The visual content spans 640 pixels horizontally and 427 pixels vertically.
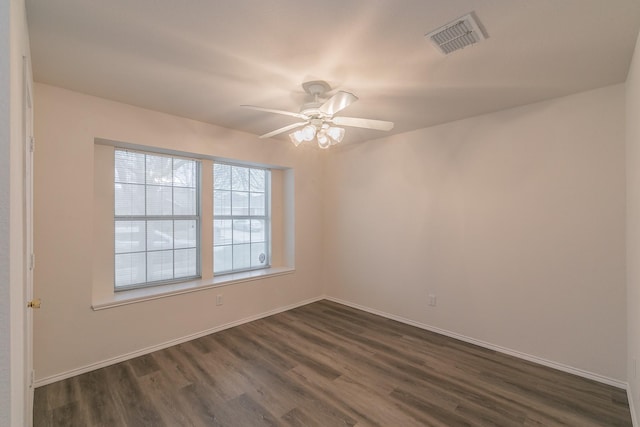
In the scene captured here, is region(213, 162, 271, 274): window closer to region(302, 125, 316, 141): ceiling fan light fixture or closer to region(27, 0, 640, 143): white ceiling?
region(27, 0, 640, 143): white ceiling

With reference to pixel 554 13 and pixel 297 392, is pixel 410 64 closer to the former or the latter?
pixel 554 13

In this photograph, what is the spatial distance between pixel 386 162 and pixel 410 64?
1.91 meters

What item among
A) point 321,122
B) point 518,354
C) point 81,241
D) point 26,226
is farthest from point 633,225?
point 81,241

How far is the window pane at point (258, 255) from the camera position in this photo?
167 inches

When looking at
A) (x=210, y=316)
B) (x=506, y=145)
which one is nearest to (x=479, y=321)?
(x=506, y=145)

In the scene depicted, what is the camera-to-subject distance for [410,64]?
6.65ft

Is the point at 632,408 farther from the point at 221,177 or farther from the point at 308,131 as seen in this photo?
the point at 221,177

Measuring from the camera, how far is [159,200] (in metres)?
3.28

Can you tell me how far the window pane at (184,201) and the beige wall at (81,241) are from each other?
544mm

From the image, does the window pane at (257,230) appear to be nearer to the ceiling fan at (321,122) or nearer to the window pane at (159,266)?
the window pane at (159,266)

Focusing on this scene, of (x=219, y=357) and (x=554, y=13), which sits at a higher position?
(x=554, y=13)

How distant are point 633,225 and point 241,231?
3.93 m

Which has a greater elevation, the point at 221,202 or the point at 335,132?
the point at 335,132

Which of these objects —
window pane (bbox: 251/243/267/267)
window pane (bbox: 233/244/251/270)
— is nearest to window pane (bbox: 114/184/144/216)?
window pane (bbox: 233/244/251/270)
